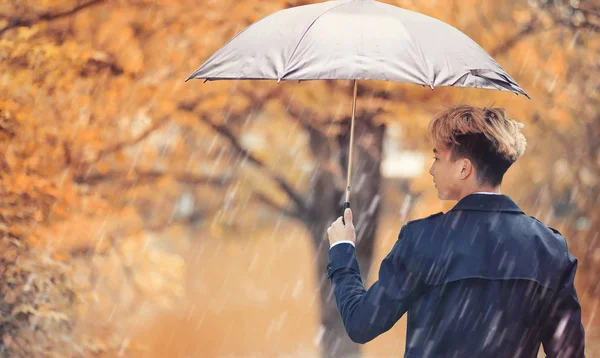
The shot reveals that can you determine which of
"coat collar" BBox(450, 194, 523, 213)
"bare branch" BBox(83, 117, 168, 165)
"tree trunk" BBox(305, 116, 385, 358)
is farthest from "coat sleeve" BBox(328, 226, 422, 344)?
"bare branch" BBox(83, 117, 168, 165)

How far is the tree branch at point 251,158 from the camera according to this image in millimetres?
6475

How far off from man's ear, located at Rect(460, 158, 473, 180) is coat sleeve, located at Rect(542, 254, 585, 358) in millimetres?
379

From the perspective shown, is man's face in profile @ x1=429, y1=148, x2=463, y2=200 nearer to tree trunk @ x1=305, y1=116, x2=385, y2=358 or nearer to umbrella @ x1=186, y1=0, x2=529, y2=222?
umbrella @ x1=186, y1=0, x2=529, y2=222

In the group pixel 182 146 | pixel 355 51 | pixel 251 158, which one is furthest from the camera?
pixel 182 146

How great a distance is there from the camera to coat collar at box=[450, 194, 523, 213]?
1.96 m

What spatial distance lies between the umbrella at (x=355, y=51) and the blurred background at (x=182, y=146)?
308cm

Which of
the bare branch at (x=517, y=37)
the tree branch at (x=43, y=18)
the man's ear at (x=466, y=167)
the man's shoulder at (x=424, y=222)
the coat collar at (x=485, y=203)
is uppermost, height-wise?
the man's ear at (x=466, y=167)

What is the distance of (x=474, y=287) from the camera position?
1.90 m

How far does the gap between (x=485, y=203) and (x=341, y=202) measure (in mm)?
4358

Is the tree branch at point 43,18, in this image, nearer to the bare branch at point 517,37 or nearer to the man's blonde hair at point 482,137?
the bare branch at point 517,37

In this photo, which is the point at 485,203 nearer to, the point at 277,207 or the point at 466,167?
the point at 466,167

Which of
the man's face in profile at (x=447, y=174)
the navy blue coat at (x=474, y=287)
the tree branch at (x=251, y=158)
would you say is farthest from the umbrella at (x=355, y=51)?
the tree branch at (x=251, y=158)

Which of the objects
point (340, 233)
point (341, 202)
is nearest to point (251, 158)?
point (341, 202)

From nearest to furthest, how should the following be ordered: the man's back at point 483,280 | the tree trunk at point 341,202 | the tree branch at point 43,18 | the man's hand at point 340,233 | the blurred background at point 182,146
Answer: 1. the man's back at point 483,280
2. the man's hand at point 340,233
3. the blurred background at point 182,146
4. the tree trunk at point 341,202
5. the tree branch at point 43,18
